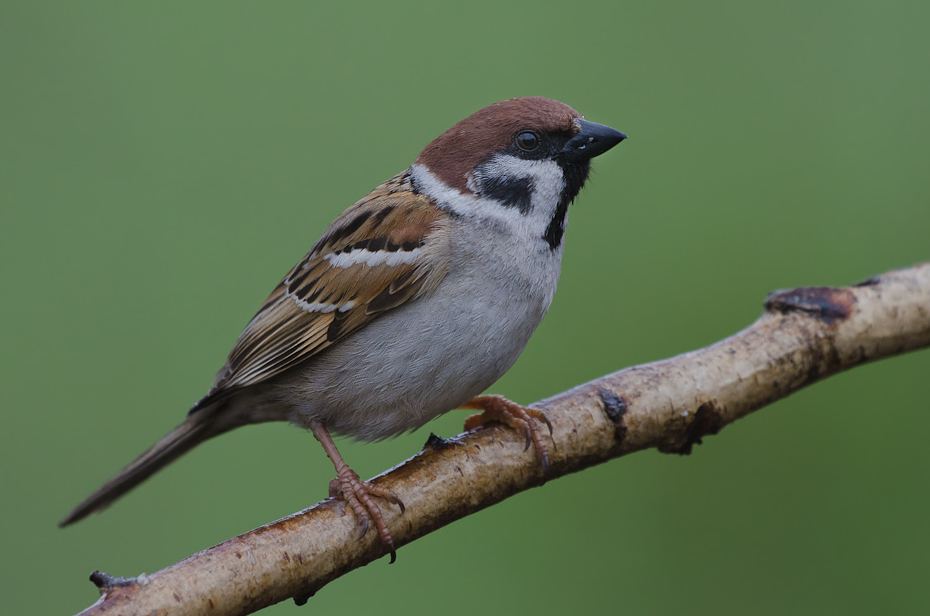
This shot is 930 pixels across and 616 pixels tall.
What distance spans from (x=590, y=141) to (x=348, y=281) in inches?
34.5

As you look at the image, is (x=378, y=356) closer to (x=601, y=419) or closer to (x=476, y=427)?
(x=476, y=427)

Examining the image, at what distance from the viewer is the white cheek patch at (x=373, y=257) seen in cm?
254

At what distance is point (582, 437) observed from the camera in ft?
8.93

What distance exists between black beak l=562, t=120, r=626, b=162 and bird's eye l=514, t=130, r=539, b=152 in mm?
95

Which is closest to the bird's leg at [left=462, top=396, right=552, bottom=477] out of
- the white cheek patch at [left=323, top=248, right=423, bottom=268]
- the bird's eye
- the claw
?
the claw

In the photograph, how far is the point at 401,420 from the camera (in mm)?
2617

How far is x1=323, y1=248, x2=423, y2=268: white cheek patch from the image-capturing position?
254 centimetres

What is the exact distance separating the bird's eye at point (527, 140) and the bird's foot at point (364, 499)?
3.69 feet

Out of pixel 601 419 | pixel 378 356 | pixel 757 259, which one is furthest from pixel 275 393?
pixel 757 259

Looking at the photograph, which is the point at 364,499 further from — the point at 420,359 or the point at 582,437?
the point at 582,437

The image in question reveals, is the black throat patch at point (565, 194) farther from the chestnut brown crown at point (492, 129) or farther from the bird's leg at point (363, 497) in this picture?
the bird's leg at point (363, 497)

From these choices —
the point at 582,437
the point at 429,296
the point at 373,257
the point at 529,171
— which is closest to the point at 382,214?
the point at 373,257

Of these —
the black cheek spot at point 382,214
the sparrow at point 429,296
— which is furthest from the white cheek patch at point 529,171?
the black cheek spot at point 382,214

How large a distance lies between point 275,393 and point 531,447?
0.86 m
